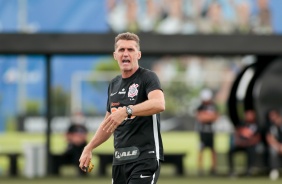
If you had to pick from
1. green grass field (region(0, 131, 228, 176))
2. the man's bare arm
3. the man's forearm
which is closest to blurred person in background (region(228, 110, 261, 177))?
the man's bare arm

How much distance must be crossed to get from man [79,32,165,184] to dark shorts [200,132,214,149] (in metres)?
11.8

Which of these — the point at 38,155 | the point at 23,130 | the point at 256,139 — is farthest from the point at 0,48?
the point at 23,130

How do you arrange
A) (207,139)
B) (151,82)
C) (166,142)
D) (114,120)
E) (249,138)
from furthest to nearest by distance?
(166,142), (207,139), (249,138), (151,82), (114,120)

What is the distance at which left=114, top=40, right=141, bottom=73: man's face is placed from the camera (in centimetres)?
735

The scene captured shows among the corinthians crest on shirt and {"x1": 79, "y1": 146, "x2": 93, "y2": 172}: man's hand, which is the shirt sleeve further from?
{"x1": 79, "y1": 146, "x2": 93, "y2": 172}: man's hand

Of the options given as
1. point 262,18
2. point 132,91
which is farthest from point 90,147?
point 262,18

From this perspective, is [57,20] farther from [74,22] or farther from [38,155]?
[38,155]

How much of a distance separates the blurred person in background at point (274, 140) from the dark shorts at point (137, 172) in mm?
10928

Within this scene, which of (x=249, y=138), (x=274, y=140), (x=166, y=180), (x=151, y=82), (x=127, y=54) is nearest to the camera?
(x=127, y=54)

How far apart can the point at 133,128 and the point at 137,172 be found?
1.20 feet

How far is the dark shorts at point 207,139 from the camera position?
762 inches

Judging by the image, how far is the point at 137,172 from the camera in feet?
24.6

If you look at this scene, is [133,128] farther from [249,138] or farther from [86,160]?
[249,138]

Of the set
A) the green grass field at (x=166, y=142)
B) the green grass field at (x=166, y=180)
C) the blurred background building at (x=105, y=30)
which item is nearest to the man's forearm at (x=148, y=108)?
the green grass field at (x=166, y=180)
